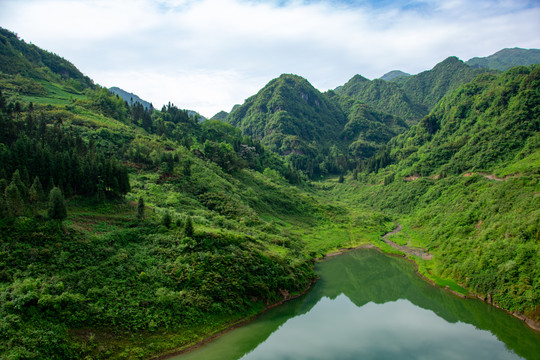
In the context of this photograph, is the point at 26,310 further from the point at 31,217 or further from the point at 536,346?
the point at 536,346

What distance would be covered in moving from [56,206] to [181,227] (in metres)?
13.7

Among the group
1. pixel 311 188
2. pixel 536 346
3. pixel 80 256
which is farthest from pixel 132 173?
pixel 311 188

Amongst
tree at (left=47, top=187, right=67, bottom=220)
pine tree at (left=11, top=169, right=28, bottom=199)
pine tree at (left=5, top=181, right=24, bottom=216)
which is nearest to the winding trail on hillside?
tree at (left=47, top=187, right=67, bottom=220)

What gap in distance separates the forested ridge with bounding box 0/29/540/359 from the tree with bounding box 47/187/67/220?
0.38 ft

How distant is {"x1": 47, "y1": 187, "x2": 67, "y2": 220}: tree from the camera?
31.1 metres

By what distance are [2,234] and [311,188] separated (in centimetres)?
12293

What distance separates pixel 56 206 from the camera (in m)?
31.4

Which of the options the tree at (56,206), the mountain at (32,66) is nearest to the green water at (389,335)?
the tree at (56,206)

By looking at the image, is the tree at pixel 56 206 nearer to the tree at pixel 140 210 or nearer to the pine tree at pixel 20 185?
the pine tree at pixel 20 185

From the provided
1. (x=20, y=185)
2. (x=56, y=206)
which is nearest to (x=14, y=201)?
(x=56, y=206)

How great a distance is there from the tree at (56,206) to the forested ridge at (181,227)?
12cm

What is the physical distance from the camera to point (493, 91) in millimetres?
107938

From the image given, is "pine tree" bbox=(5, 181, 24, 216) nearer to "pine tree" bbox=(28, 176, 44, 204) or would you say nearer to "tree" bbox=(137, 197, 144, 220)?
"pine tree" bbox=(28, 176, 44, 204)

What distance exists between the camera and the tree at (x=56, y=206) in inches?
1225
